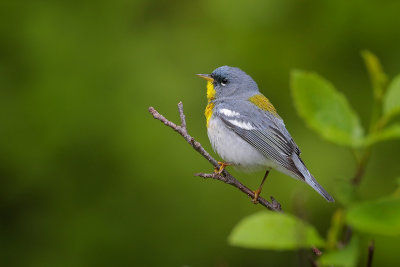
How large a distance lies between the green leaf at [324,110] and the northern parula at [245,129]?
2117 millimetres

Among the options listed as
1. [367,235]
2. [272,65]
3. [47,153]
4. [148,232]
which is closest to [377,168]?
[272,65]

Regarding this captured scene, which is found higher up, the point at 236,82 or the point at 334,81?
the point at 334,81

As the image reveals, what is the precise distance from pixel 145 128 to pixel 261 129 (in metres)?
1.44

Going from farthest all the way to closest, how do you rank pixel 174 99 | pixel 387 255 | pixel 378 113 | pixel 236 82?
pixel 174 99 < pixel 387 255 < pixel 236 82 < pixel 378 113

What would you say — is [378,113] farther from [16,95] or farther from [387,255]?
[16,95]

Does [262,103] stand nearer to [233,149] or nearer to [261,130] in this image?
[261,130]

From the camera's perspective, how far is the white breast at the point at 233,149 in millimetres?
2973

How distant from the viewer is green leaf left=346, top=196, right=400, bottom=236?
60cm

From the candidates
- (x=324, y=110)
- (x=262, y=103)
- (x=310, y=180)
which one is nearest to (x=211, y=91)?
(x=262, y=103)

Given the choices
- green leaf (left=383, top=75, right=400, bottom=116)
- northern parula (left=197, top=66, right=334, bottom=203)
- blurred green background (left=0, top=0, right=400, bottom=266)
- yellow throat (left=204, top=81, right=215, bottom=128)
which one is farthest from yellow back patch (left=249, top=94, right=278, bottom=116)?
green leaf (left=383, top=75, right=400, bottom=116)

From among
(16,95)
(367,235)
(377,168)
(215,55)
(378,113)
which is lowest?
(367,235)

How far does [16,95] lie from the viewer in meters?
4.41

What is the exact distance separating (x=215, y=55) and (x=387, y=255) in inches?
76.6

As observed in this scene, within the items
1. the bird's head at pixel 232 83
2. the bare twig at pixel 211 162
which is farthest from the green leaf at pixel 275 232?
the bird's head at pixel 232 83
